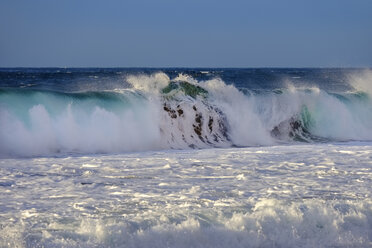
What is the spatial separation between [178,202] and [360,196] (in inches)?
78.5

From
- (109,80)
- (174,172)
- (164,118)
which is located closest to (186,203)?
(174,172)

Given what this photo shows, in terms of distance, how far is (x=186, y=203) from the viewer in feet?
19.6

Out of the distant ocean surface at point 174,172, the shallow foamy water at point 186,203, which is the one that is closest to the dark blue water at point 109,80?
the distant ocean surface at point 174,172

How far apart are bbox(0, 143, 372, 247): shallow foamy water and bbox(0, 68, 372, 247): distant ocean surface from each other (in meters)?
0.01

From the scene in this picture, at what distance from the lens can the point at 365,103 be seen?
802 inches

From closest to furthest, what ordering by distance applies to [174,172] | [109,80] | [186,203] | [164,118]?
[186,203], [174,172], [164,118], [109,80]

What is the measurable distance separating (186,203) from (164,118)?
808 centimetres

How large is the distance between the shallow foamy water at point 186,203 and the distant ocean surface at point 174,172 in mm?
12

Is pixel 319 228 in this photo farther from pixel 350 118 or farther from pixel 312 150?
pixel 350 118

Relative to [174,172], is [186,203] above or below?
above

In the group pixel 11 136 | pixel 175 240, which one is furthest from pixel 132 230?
pixel 11 136

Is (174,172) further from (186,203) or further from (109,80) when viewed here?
(109,80)

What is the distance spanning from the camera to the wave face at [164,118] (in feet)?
39.1

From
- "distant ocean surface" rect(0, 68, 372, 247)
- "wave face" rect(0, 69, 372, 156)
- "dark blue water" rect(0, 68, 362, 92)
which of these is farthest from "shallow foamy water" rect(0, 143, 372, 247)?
"dark blue water" rect(0, 68, 362, 92)
